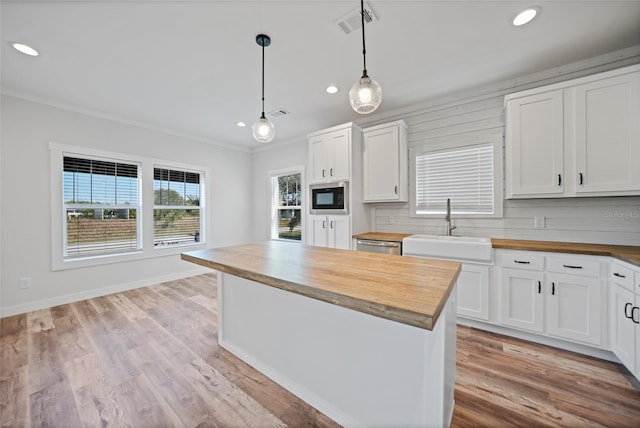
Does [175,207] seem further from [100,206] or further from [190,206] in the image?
[100,206]

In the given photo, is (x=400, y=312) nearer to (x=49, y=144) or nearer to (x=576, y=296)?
(x=576, y=296)

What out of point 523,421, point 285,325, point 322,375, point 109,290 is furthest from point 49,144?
point 523,421

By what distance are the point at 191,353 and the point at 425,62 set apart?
3.59 m

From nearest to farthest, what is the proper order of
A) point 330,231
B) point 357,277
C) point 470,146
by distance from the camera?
point 357,277 → point 470,146 → point 330,231

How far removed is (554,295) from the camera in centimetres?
226

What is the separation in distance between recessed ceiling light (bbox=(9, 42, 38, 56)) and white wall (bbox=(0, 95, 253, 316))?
4.11 ft

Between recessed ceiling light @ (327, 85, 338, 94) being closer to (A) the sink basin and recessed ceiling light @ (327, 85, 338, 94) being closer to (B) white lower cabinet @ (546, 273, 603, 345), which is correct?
(A) the sink basin

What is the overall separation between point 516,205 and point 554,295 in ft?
3.31

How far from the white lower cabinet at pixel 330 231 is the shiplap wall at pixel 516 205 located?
0.66 m

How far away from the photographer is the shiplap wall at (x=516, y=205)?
2348mm

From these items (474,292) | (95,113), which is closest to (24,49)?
(95,113)

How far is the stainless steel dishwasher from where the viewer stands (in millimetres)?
3039

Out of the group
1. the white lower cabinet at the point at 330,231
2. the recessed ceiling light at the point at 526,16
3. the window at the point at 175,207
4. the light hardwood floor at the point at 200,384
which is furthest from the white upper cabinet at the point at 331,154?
the window at the point at 175,207

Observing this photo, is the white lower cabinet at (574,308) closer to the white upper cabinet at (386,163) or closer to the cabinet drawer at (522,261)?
the cabinet drawer at (522,261)
